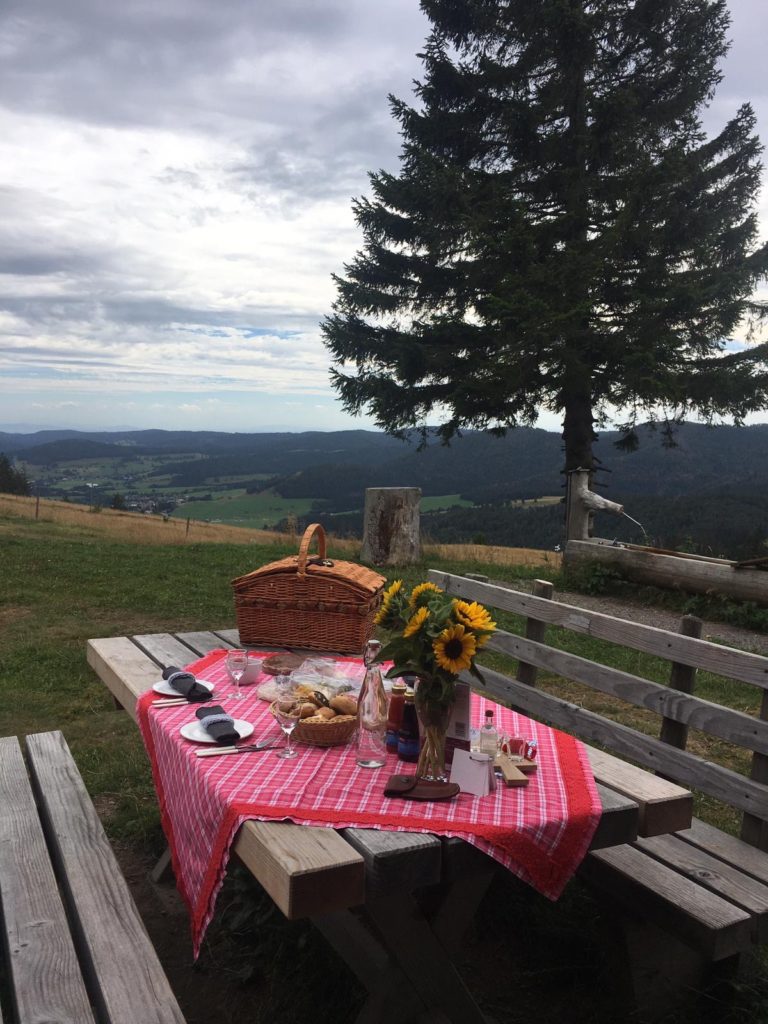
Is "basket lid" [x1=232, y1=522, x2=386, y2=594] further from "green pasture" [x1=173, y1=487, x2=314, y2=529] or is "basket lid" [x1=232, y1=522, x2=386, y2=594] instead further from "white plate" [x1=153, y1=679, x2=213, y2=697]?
"green pasture" [x1=173, y1=487, x2=314, y2=529]

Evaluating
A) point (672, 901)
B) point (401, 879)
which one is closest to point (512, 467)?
point (672, 901)

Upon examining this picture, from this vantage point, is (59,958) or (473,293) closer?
(59,958)

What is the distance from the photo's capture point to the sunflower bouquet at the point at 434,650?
1902 mm

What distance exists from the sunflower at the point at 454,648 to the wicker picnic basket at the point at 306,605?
4.49 feet

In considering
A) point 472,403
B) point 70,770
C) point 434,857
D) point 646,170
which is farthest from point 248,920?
point 646,170

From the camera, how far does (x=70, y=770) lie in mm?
3143

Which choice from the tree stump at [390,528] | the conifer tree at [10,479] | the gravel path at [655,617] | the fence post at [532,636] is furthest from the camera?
the conifer tree at [10,479]

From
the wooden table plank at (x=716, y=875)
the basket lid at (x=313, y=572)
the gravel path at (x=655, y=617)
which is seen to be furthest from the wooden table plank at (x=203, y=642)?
the gravel path at (x=655, y=617)

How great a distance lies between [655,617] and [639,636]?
609 cm

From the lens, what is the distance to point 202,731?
94.3 inches

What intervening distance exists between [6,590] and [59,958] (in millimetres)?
7984

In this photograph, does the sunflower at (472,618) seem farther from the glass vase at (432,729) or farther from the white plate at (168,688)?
the white plate at (168,688)

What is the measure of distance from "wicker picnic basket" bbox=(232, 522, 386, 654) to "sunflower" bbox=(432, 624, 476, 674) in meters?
1.37

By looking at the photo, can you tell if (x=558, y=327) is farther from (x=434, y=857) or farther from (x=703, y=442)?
(x=703, y=442)
